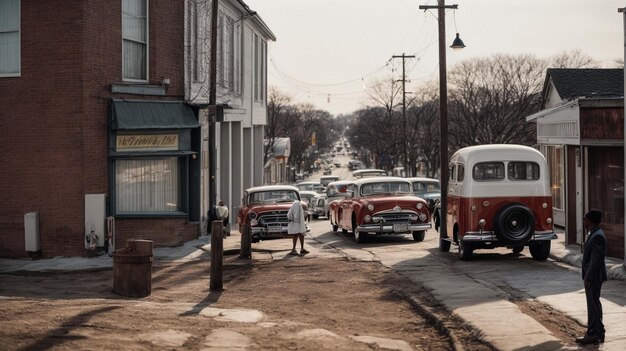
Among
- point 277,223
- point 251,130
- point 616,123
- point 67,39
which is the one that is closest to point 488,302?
point 616,123

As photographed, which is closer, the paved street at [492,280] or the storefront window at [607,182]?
the paved street at [492,280]

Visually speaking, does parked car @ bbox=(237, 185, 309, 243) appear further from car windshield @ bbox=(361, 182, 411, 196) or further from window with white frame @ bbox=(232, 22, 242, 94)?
window with white frame @ bbox=(232, 22, 242, 94)

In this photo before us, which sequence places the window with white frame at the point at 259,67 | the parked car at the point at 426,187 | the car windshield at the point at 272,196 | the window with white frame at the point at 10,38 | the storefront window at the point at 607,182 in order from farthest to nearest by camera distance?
the window with white frame at the point at 259,67 → the parked car at the point at 426,187 → the car windshield at the point at 272,196 → the window with white frame at the point at 10,38 → the storefront window at the point at 607,182

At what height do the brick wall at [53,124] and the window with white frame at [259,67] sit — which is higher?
the window with white frame at [259,67]

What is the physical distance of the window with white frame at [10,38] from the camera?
75.6ft

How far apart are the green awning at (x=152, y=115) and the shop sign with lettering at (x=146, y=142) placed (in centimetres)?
35

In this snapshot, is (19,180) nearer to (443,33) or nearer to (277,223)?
(277,223)

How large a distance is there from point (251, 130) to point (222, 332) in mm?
33028

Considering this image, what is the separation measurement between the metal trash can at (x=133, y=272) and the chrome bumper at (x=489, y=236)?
7445 mm

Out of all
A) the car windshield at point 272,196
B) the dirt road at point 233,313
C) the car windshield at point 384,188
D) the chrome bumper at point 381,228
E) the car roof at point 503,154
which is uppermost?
the car roof at point 503,154

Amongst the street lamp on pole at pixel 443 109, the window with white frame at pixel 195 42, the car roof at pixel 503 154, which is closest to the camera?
the car roof at pixel 503 154

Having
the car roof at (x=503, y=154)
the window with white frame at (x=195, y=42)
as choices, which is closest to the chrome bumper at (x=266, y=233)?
the window with white frame at (x=195, y=42)

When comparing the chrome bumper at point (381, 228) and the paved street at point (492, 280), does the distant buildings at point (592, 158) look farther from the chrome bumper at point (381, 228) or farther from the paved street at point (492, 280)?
the chrome bumper at point (381, 228)

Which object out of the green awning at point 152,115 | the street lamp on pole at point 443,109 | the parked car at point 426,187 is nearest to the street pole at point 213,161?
the green awning at point 152,115
